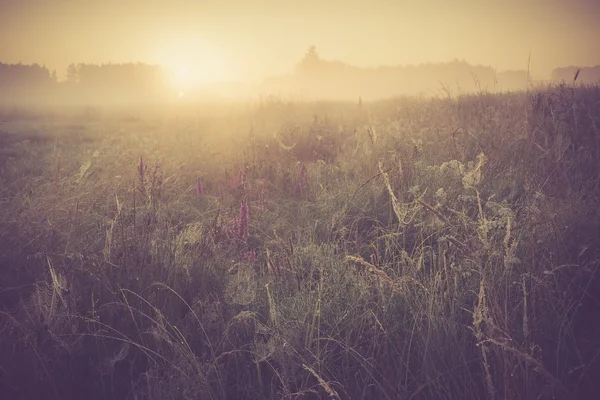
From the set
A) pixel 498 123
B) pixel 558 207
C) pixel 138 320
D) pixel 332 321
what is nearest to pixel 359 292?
pixel 332 321

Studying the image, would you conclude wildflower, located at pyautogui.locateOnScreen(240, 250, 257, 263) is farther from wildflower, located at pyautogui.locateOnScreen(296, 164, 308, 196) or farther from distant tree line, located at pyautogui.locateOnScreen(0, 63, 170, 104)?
distant tree line, located at pyautogui.locateOnScreen(0, 63, 170, 104)

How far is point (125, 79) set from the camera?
166ft

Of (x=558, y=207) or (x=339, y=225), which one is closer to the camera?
(x=558, y=207)

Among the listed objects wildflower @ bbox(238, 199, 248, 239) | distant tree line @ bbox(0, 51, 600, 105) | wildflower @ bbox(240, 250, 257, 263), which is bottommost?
wildflower @ bbox(240, 250, 257, 263)

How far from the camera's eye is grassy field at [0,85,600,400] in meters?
1.41

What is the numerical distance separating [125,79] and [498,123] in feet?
182

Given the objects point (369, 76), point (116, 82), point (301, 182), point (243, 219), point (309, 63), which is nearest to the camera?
point (243, 219)

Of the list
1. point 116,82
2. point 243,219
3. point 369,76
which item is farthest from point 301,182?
point 369,76

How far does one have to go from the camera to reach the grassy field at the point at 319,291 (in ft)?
4.62

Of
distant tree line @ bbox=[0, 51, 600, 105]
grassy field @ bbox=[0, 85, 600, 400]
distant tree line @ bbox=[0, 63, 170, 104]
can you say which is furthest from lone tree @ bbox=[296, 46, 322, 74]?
grassy field @ bbox=[0, 85, 600, 400]

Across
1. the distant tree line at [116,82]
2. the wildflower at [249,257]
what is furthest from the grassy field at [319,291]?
the distant tree line at [116,82]

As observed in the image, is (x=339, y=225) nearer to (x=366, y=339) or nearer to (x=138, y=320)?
(x=366, y=339)

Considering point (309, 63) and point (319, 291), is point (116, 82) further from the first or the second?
point (319, 291)

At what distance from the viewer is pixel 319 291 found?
1.57 metres
